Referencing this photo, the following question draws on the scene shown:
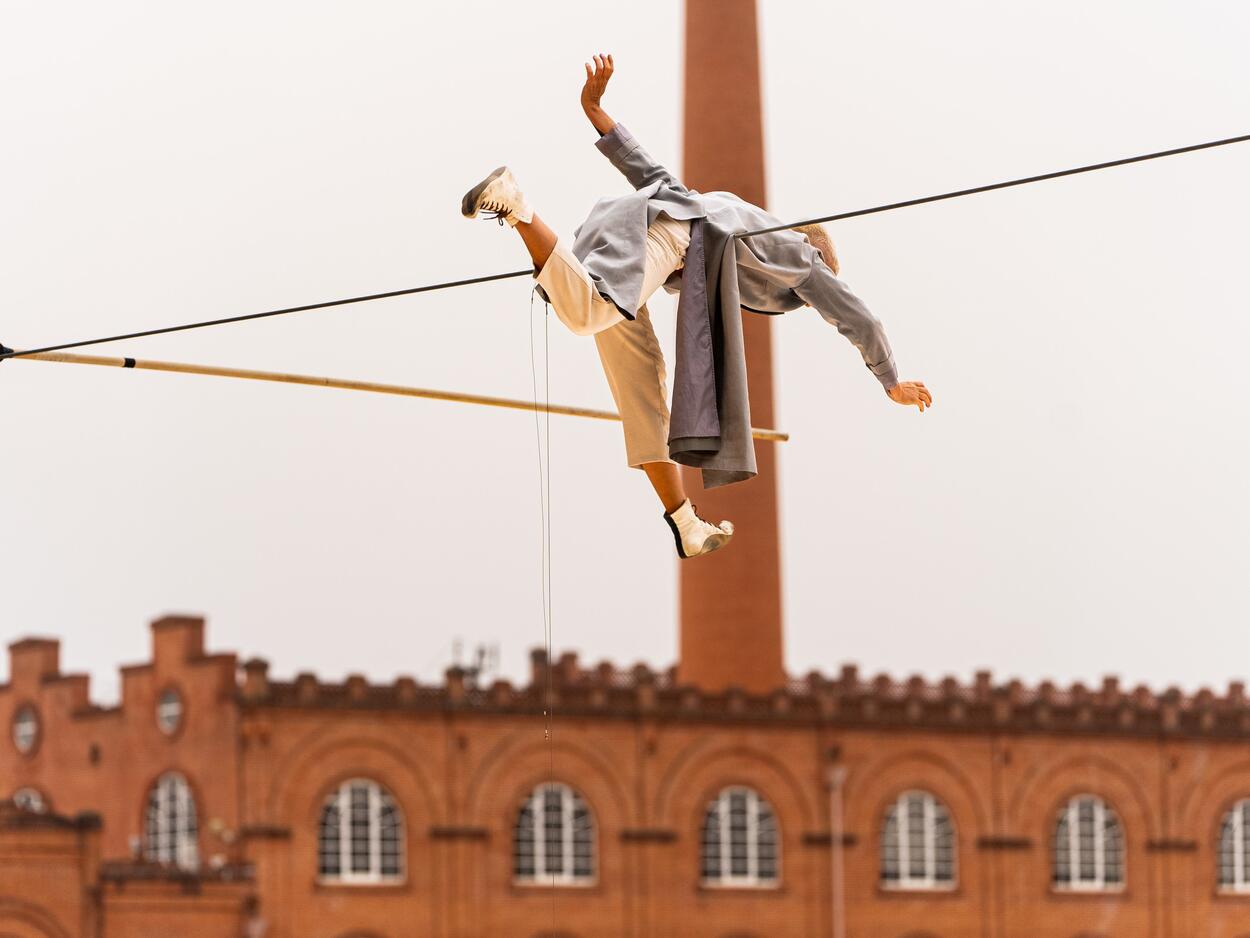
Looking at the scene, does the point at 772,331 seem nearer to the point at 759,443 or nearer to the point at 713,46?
the point at 759,443

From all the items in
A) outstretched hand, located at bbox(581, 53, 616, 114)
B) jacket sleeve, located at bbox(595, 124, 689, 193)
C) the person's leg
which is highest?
outstretched hand, located at bbox(581, 53, 616, 114)

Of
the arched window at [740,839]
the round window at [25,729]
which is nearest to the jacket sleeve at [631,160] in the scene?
the arched window at [740,839]

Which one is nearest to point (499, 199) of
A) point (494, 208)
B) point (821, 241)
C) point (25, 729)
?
point (494, 208)

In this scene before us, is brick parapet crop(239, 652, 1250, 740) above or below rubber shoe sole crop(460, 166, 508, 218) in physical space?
above

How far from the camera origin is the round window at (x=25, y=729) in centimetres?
4406

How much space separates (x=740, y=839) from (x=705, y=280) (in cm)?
3531

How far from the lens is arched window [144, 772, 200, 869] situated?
4088cm

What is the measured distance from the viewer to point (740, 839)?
4259cm

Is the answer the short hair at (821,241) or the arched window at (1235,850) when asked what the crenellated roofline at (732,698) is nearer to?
the arched window at (1235,850)

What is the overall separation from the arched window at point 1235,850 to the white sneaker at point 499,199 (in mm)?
40271

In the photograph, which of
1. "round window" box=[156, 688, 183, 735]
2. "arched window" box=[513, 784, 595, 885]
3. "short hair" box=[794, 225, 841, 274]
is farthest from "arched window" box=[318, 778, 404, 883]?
"short hair" box=[794, 225, 841, 274]

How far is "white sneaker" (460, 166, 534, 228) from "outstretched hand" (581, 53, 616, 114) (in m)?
0.71

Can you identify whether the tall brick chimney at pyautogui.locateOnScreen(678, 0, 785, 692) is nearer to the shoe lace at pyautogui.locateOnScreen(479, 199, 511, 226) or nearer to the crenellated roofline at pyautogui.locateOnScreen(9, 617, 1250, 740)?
the crenellated roofline at pyautogui.locateOnScreen(9, 617, 1250, 740)

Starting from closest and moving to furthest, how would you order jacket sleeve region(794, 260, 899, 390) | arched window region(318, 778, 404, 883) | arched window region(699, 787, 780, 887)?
jacket sleeve region(794, 260, 899, 390) → arched window region(318, 778, 404, 883) → arched window region(699, 787, 780, 887)
